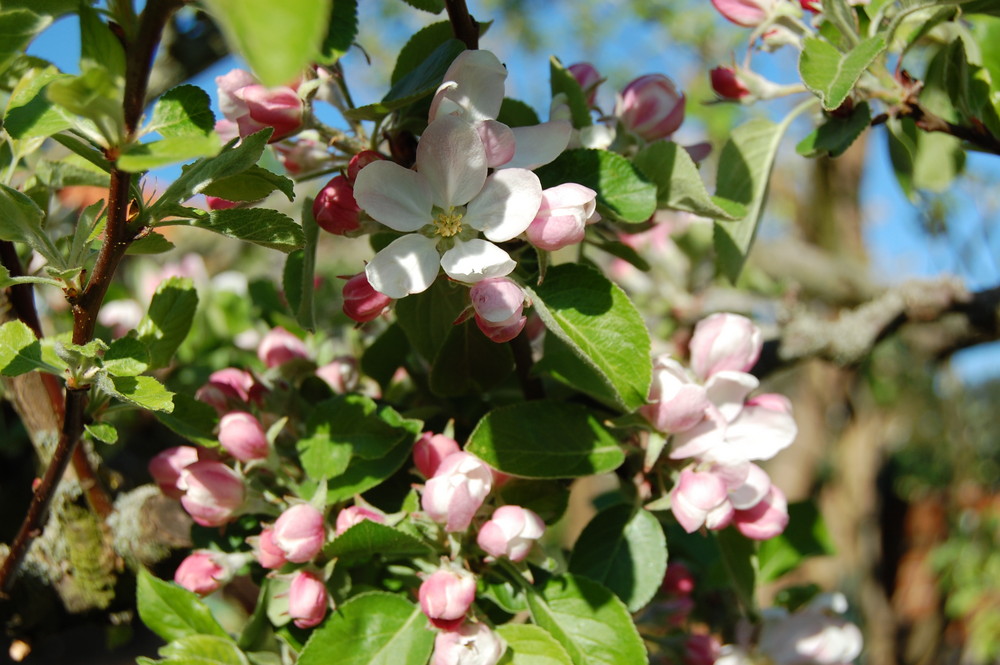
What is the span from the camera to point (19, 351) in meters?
0.54

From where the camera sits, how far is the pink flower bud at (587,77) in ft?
2.50

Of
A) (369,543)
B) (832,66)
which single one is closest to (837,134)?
(832,66)

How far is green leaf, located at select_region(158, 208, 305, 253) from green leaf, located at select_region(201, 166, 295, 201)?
1 centimetres

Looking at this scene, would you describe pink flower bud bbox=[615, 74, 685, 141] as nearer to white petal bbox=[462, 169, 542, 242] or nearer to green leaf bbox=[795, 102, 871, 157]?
green leaf bbox=[795, 102, 871, 157]

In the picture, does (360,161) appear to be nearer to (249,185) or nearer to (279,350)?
(249,185)

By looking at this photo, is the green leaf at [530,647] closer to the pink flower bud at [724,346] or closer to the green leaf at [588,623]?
the green leaf at [588,623]

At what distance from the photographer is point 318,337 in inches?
38.4

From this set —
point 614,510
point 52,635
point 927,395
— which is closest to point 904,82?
point 614,510

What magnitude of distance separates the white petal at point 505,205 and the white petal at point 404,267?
0.03 meters

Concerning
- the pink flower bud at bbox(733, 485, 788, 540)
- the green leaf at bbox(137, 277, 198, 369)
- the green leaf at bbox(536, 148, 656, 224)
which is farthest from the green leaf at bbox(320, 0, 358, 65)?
the pink flower bud at bbox(733, 485, 788, 540)

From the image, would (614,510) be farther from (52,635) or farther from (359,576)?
(52,635)

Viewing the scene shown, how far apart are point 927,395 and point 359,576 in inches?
176

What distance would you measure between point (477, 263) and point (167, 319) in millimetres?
301

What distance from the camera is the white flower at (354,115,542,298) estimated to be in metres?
0.53
